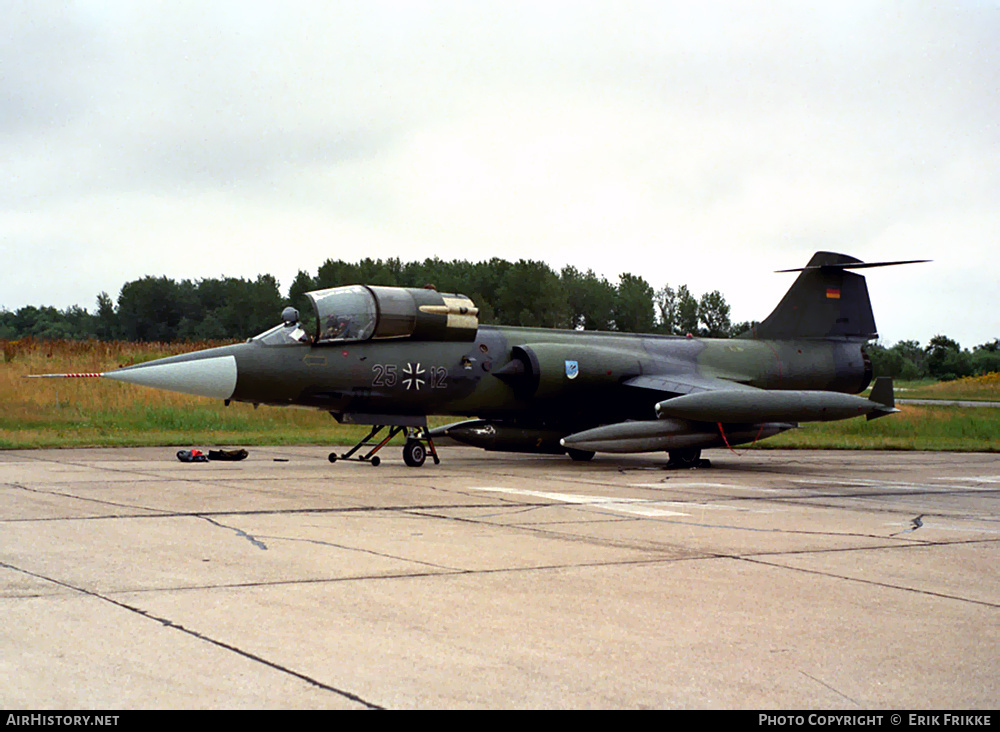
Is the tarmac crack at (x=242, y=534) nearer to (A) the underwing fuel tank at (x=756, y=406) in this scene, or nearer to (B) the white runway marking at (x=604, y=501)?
(B) the white runway marking at (x=604, y=501)

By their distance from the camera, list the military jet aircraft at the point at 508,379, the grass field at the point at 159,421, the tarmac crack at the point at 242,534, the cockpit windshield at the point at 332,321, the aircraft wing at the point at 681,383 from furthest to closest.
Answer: the grass field at the point at 159,421, the aircraft wing at the point at 681,383, the cockpit windshield at the point at 332,321, the military jet aircraft at the point at 508,379, the tarmac crack at the point at 242,534

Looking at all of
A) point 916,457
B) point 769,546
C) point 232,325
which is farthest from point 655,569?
point 232,325

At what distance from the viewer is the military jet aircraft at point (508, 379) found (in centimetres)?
1466

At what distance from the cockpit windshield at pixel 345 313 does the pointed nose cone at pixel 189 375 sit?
147 cm

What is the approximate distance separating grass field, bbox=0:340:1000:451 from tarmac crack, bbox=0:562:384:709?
46.2 ft

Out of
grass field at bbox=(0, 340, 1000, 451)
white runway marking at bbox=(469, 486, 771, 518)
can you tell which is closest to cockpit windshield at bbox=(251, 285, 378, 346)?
white runway marking at bbox=(469, 486, 771, 518)

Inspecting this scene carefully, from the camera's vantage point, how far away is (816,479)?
1491 centimetres

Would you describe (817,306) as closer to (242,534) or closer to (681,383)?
(681,383)

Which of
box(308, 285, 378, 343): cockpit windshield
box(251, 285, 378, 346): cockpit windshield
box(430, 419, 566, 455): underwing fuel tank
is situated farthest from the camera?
box(430, 419, 566, 455): underwing fuel tank

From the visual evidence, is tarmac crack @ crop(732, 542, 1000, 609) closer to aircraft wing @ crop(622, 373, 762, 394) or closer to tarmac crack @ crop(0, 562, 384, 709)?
tarmac crack @ crop(0, 562, 384, 709)

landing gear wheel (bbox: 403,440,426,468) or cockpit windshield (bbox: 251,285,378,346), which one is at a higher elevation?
cockpit windshield (bbox: 251,285,378,346)

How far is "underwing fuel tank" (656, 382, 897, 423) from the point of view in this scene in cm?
1630

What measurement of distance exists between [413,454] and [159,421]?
34.7 feet

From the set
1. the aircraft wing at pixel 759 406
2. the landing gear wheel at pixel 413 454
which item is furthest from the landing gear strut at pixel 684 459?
the landing gear wheel at pixel 413 454
